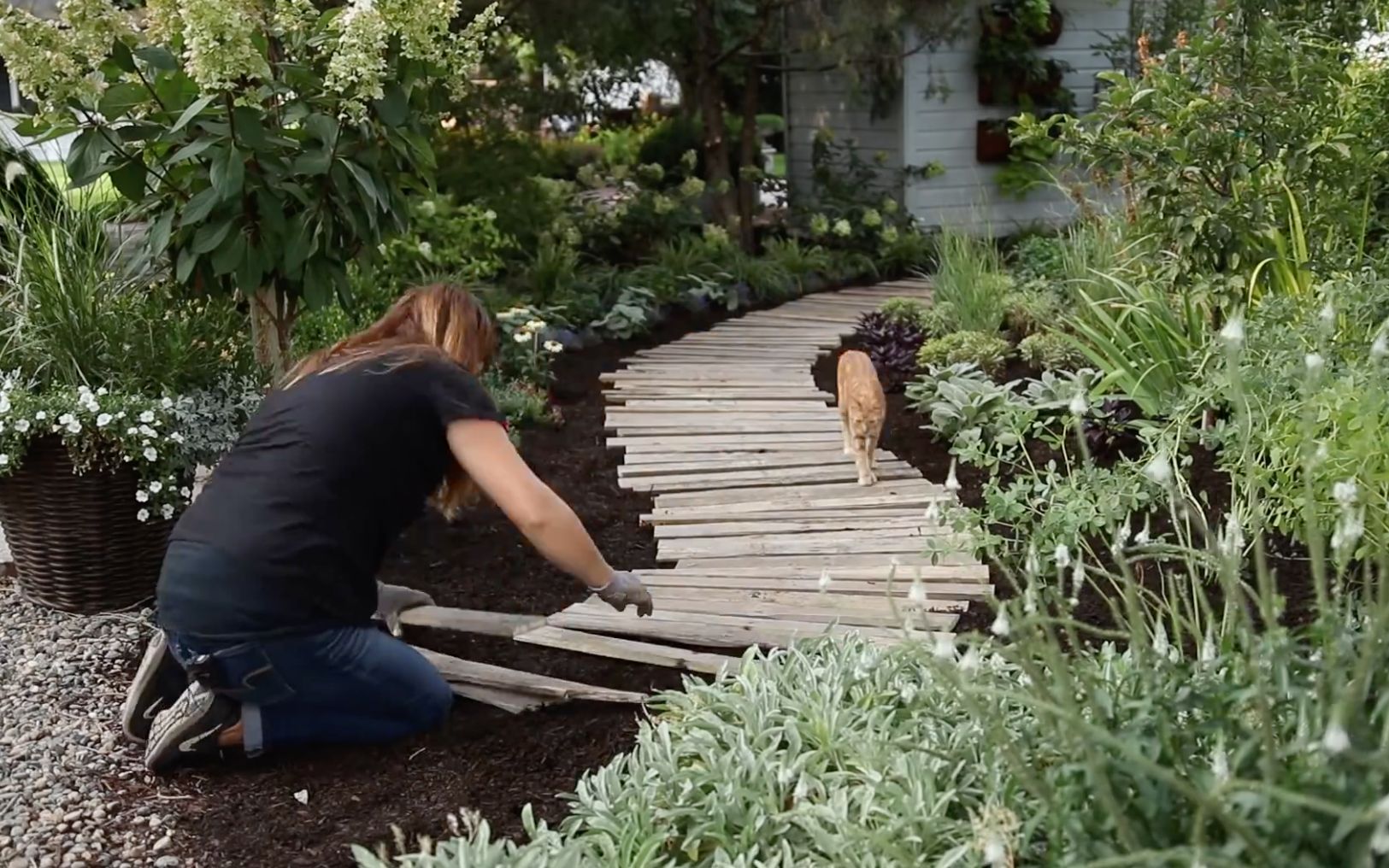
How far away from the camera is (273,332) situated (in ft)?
14.1

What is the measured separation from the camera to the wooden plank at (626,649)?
11.4ft

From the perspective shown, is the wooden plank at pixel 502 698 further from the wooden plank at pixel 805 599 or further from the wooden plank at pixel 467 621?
the wooden plank at pixel 805 599

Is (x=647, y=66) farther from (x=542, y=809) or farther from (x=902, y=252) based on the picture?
(x=542, y=809)

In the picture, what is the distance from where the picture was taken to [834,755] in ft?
7.82

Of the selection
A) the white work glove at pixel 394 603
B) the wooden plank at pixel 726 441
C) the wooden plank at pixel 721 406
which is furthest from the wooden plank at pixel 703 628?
the wooden plank at pixel 721 406

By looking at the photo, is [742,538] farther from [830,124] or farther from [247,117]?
[830,124]

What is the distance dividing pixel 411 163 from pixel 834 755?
248cm

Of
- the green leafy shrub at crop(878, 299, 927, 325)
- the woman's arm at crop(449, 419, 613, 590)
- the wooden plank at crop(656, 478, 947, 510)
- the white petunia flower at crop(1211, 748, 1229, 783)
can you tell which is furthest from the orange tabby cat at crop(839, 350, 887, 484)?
the white petunia flower at crop(1211, 748, 1229, 783)

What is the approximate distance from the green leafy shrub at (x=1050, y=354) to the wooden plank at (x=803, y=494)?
1.22m

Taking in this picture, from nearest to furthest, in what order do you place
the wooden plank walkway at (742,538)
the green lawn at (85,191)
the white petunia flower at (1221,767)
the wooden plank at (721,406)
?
the white petunia flower at (1221,767) < the wooden plank walkway at (742,538) < the green lawn at (85,191) < the wooden plank at (721,406)

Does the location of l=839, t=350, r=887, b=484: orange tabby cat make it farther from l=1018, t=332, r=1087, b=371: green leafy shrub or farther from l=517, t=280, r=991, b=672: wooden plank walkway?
l=1018, t=332, r=1087, b=371: green leafy shrub

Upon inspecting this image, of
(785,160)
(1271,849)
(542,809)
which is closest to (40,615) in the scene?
(542,809)

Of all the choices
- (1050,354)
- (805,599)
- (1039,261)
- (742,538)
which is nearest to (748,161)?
(1039,261)

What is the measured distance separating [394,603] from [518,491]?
40.6 inches
